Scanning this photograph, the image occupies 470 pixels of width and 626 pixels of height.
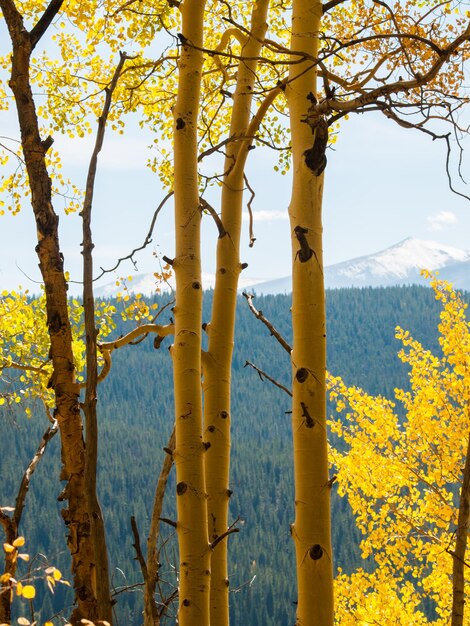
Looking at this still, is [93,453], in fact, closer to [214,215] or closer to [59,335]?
[59,335]

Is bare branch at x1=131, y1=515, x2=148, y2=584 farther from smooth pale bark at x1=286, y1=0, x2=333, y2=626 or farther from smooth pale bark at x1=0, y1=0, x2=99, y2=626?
smooth pale bark at x1=286, y1=0, x2=333, y2=626

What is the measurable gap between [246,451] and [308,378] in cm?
9727

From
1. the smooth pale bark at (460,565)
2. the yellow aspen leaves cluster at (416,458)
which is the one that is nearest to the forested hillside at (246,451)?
the yellow aspen leaves cluster at (416,458)

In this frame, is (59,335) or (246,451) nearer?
(59,335)

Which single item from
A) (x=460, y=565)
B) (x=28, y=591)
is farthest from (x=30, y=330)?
(x=28, y=591)

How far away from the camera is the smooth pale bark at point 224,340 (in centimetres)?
312

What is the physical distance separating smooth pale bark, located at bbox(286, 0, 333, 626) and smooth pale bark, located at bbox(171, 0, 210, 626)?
1.33ft

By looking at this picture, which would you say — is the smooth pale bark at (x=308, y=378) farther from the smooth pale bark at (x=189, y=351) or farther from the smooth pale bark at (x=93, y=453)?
the smooth pale bark at (x=93, y=453)

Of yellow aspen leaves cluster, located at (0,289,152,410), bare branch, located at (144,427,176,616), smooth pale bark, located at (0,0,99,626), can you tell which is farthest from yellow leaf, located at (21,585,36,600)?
yellow aspen leaves cluster, located at (0,289,152,410)

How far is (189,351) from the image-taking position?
2838mm

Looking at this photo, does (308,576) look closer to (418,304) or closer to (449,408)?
(449,408)

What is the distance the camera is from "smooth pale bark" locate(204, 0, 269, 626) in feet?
10.2

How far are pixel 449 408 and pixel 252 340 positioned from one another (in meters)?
145

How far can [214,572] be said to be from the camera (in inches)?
123
